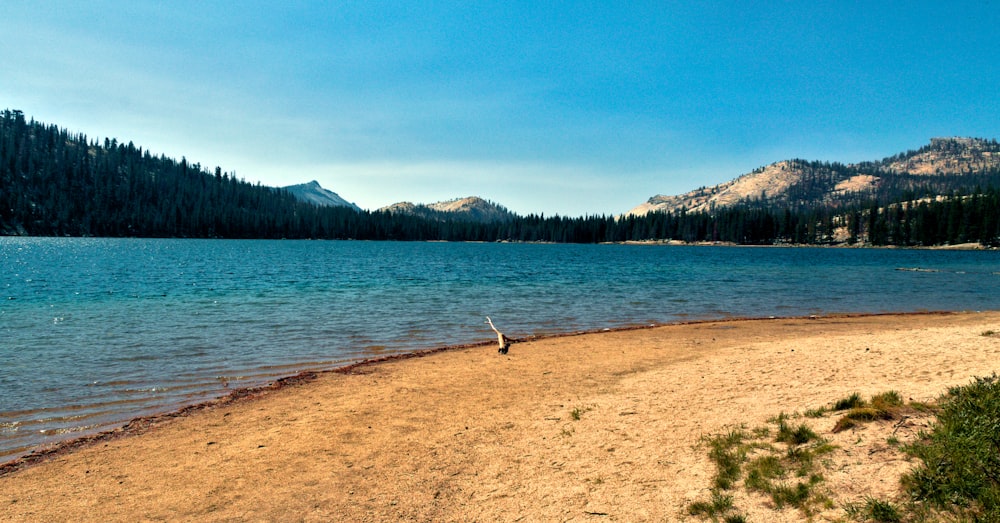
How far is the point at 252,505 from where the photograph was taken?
26.4 feet

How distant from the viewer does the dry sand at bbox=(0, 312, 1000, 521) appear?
7664 mm

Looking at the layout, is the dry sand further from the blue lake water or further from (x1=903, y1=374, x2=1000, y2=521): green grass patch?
the blue lake water

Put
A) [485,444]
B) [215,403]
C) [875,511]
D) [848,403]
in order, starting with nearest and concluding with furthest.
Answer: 1. [875,511]
2. [848,403]
3. [485,444]
4. [215,403]

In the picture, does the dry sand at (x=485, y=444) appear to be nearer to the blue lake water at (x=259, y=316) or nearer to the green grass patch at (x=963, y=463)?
the green grass patch at (x=963, y=463)

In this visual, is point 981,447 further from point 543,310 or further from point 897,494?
point 543,310

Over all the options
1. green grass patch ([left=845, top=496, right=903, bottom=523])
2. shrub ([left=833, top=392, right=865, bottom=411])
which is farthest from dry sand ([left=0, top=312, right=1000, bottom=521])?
shrub ([left=833, top=392, right=865, bottom=411])

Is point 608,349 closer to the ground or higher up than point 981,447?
closer to the ground

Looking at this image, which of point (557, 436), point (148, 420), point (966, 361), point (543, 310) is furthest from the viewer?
point (543, 310)

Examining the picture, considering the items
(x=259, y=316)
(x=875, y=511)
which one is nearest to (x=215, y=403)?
(x=875, y=511)

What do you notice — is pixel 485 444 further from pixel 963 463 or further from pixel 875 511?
pixel 963 463

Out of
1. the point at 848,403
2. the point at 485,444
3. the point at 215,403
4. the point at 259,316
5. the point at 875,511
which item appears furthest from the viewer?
the point at 259,316

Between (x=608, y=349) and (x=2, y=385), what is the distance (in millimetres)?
21230

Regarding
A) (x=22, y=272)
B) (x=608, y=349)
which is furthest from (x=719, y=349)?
(x=22, y=272)

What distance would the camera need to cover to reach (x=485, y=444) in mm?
10555
